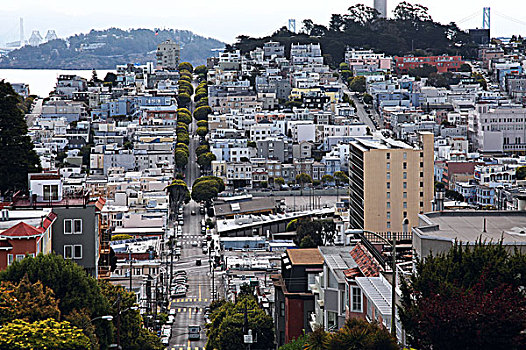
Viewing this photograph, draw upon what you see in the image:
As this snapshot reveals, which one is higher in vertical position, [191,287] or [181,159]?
[181,159]

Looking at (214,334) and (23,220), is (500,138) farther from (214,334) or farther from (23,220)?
(23,220)

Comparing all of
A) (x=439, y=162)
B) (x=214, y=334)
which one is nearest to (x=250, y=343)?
(x=214, y=334)

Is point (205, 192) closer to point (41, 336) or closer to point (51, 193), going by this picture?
point (51, 193)

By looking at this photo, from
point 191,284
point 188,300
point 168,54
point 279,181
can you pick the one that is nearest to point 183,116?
point 279,181

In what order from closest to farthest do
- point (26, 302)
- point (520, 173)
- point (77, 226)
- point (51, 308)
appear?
point (26, 302) → point (51, 308) → point (77, 226) → point (520, 173)

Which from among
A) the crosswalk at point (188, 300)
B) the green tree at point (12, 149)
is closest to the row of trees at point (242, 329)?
the green tree at point (12, 149)

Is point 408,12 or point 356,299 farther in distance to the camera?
point 408,12

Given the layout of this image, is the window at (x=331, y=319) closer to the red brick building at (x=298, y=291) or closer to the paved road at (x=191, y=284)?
the red brick building at (x=298, y=291)
